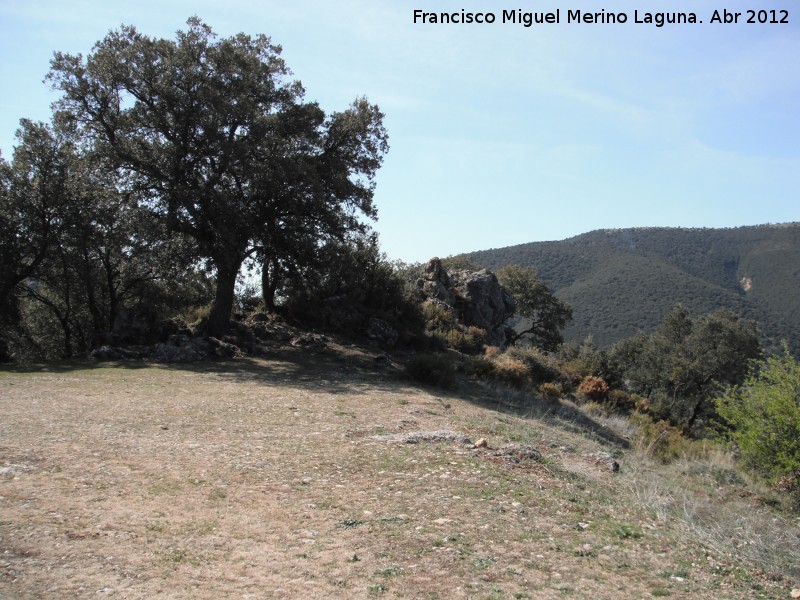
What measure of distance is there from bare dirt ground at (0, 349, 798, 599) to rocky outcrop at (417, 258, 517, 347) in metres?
17.3

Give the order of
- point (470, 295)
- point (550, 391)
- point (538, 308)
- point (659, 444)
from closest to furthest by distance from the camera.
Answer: point (659, 444) < point (550, 391) < point (470, 295) < point (538, 308)

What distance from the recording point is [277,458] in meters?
8.63

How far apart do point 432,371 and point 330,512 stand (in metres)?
12.4

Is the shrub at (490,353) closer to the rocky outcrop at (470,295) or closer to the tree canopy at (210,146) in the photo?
the rocky outcrop at (470,295)

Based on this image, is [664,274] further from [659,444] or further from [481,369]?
[659,444]

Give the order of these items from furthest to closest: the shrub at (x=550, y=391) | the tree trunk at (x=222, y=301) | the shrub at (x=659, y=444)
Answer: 1. the tree trunk at (x=222, y=301)
2. the shrub at (x=550, y=391)
3. the shrub at (x=659, y=444)

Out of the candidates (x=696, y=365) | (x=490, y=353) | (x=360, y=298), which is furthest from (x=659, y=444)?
(x=696, y=365)

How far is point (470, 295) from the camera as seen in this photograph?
101ft

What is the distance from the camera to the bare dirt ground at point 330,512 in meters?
4.86

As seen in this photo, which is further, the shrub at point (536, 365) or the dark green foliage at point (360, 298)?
the dark green foliage at point (360, 298)

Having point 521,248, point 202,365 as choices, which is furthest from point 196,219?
point 521,248

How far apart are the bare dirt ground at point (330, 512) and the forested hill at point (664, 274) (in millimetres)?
51695

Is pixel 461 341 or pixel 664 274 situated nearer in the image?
pixel 461 341

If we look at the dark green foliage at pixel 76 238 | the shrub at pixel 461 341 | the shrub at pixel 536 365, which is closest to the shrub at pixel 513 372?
the shrub at pixel 536 365
